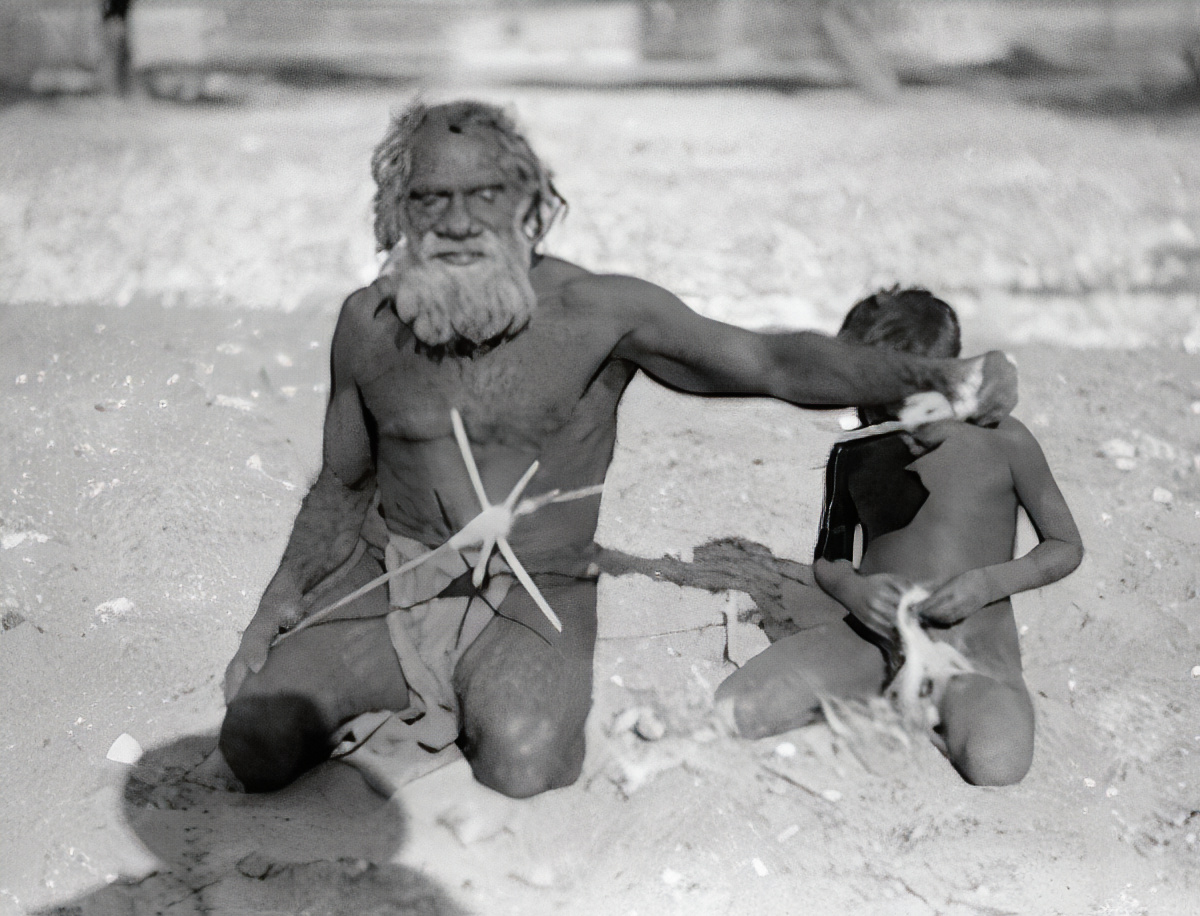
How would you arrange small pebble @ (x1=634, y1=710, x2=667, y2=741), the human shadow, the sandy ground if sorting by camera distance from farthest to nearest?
small pebble @ (x1=634, y1=710, x2=667, y2=741)
the sandy ground
the human shadow

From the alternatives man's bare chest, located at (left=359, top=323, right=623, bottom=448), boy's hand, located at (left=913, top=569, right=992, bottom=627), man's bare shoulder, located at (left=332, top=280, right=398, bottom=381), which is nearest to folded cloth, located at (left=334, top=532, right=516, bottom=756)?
man's bare chest, located at (left=359, top=323, right=623, bottom=448)

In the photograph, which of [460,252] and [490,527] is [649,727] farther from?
[460,252]

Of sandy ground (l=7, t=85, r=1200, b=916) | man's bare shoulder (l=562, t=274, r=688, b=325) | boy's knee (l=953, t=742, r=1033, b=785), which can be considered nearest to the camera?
sandy ground (l=7, t=85, r=1200, b=916)

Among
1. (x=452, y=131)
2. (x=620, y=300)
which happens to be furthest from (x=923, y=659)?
(x=452, y=131)

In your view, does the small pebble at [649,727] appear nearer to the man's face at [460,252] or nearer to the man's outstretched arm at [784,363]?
the man's outstretched arm at [784,363]

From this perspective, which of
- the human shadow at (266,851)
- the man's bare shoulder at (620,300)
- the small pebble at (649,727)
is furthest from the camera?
the small pebble at (649,727)

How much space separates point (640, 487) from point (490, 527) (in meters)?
1.11

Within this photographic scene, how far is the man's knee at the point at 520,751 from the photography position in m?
2.53

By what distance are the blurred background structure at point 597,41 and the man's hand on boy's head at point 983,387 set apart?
128 inches

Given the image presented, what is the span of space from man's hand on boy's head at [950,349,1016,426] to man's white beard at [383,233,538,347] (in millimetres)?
896

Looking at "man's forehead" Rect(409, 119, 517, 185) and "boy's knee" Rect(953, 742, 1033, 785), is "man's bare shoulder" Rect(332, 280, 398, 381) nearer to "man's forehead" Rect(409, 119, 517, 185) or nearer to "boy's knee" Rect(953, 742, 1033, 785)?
"man's forehead" Rect(409, 119, 517, 185)

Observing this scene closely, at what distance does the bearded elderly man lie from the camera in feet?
8.34

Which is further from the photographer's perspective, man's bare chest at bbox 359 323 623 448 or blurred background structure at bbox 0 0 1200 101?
blurred background structure at bbox 0 0 1200 101

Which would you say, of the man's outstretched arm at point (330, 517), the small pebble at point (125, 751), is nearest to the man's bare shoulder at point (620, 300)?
the man's outstretched arm at point (330, 517)
